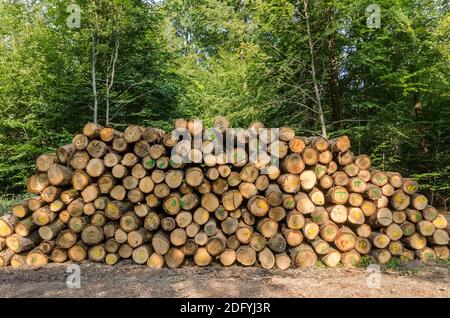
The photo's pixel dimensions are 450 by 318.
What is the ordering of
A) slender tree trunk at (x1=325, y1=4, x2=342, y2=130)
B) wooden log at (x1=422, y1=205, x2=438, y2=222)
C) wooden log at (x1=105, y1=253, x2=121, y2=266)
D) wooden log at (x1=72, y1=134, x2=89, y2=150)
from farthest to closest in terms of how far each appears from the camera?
slender tree trunk at (x1=325, y1=4, x2=342, y2=130), wooden log at (x1=422, y1=205, x2=438, y2=222), wooden log at (x1=72, y1=134, x2=89, y2=150), wooden log at (x1=105, y1=253, x2=121, y2=266)

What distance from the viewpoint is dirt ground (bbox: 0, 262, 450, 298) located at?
3.97 m

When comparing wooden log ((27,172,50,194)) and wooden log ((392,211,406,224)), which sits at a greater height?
wooden log ((27,172,50,194))

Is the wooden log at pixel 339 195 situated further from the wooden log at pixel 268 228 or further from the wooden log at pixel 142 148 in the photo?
the wooden log at pixel 142 148

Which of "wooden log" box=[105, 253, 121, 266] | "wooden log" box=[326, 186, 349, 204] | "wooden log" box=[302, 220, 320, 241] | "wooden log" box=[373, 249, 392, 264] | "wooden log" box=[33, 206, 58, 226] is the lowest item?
"wooden log" box=[373, 249, 392, 264]

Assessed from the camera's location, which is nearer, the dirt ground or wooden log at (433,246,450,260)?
the dirt ground

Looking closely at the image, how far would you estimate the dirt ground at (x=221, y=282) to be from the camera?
156 inches

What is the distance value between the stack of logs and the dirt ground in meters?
0.21

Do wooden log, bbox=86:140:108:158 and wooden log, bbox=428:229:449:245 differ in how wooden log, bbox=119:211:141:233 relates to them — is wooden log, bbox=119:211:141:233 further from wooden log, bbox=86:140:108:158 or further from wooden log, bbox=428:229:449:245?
wooden log, bbox=428:229:449:245

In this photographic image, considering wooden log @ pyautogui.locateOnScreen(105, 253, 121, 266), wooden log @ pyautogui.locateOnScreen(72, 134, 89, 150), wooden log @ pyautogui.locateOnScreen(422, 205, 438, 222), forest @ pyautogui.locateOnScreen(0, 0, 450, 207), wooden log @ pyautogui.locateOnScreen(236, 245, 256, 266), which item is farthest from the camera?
forest @ pyautogui.locateOnScreen(0, 0, 450, 207)

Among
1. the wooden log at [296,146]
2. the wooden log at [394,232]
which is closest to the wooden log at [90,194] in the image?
the wooden log at [296,146]

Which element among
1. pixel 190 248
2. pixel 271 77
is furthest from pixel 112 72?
pixel 190 248

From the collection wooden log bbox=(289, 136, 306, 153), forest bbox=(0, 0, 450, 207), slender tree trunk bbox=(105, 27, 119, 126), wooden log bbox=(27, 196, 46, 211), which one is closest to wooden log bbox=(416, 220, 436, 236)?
wooden log bbox=(289, 136, 306, 153)
